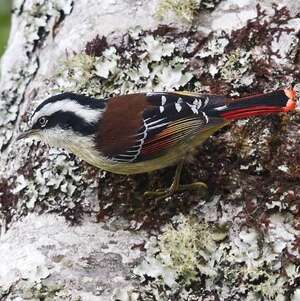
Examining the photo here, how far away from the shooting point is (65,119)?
14.5 feet

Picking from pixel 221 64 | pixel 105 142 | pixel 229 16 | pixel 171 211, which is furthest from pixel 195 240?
pixel 229 16

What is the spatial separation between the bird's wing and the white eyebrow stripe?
0.69 feet

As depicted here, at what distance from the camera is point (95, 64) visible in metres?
4.76

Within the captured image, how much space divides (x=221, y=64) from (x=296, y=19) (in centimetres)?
50

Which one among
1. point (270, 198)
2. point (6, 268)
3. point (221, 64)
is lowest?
point (6, 268)

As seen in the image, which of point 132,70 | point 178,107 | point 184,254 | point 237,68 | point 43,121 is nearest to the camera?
point 184,254

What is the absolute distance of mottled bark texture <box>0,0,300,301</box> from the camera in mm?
4031

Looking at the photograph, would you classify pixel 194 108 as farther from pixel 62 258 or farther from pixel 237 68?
pixel 62 258

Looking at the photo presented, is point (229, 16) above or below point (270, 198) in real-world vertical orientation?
above

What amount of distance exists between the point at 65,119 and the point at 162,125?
0.56 m

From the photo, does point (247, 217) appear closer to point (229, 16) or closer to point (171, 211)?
point (171, 211)

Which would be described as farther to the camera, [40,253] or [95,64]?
[95,64]

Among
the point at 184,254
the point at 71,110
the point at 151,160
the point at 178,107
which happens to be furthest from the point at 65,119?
the point at 184,254

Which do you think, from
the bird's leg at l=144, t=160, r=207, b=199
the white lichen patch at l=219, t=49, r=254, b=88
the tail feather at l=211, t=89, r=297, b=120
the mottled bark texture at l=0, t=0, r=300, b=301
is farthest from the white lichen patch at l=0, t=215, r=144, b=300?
the white lichen patch at l=219, t=49, r=254, b=88
